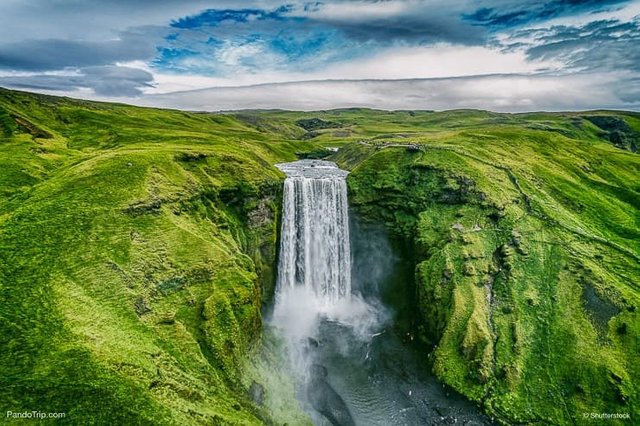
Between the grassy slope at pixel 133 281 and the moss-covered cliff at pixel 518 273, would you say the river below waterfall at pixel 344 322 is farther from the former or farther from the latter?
the grassy slope at pixel 133 281

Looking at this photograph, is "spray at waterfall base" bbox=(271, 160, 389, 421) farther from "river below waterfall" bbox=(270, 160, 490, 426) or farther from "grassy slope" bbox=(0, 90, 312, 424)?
"grassy slope" bbox=(0, 90, 312, 424)

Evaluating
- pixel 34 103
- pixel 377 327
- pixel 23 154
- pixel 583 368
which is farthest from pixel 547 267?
pixel 34 103

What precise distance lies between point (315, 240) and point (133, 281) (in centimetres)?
2465

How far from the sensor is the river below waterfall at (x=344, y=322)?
33.0 metres

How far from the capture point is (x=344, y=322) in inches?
1783

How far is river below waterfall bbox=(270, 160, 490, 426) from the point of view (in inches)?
1299

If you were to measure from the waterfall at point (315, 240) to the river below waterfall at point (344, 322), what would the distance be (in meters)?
0.13

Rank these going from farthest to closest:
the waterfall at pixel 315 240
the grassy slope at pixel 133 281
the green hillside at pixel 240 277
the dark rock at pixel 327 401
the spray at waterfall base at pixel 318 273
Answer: the waterfall at pixel 315 240
the spray at waterfall base at pixel 318 273
the dark rock at pixel 327 401
the green hillside at pixel 240 277
the grassy slope at pixel 133 281

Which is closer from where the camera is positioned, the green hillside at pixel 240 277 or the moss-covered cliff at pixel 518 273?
the green hillside at pixel 240 277

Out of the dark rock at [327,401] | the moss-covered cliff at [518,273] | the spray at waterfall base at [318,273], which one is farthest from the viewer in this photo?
the spray at waterfall base at [318,273]

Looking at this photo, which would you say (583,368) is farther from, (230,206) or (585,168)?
(585,168)

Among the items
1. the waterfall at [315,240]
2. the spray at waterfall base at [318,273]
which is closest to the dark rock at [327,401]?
the spray at waterfall base at [318,273]

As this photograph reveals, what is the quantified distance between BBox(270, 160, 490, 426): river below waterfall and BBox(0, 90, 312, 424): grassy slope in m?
4.33

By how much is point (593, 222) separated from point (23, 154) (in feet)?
250
